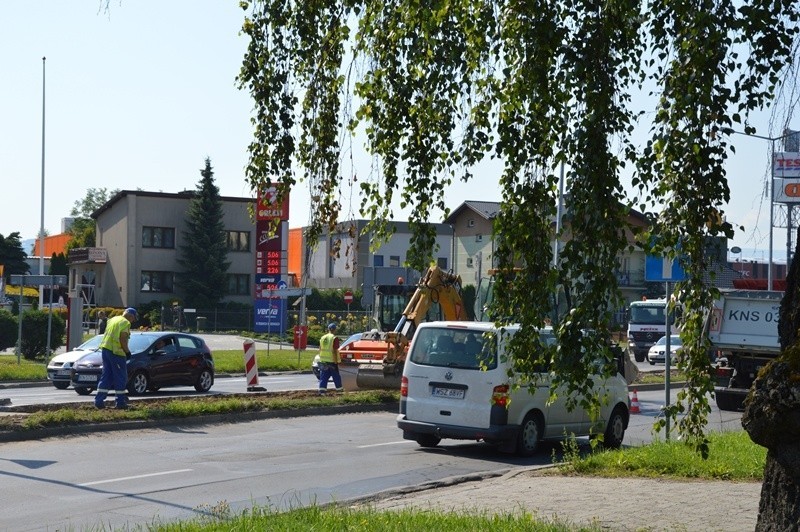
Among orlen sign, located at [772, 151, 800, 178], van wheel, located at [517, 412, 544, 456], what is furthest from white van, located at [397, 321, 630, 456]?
orlen sign, located at [772, 151, 800, 178]

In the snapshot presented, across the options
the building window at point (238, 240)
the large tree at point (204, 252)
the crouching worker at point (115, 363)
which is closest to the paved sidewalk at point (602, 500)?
the crouching worker at point (115, 363)

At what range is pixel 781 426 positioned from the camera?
6.07 metres

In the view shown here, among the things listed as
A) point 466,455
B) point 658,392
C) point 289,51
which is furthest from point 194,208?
point 289,51

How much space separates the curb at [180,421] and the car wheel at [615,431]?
18.9 ft

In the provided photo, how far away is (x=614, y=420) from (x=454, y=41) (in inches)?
452

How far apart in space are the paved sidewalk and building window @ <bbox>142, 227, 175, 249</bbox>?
211ft

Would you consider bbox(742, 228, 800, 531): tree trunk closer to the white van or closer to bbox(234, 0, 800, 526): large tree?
bbox(234, 0, 800, 526): large tree

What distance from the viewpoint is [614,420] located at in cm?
1748

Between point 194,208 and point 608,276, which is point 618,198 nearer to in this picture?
point 608,276

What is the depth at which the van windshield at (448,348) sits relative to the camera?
15883mm

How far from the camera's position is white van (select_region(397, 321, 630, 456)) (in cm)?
1555

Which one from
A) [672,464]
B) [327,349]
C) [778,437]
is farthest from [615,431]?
[778,437]

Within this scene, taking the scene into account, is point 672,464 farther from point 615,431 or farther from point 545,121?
point 545,121

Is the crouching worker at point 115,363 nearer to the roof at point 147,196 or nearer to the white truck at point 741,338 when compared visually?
the white truck at point 741,338
